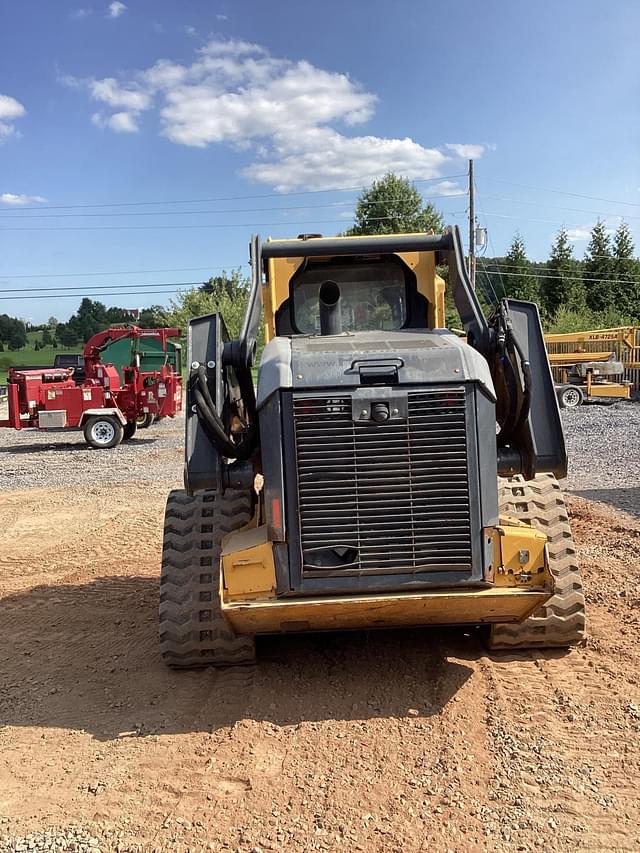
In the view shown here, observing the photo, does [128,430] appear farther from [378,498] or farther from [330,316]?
[378,498]

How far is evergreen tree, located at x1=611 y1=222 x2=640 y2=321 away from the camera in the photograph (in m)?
43.1

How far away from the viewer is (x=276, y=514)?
3.84 m

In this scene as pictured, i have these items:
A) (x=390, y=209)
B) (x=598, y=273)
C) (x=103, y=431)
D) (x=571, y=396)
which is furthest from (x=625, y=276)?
(x=103, y=431)

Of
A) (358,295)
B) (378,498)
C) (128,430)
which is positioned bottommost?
(128,430)

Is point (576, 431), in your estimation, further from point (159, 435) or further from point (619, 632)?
point (619, 632)

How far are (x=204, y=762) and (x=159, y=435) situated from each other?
1511 centimetres

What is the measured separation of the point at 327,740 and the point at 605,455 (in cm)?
1043

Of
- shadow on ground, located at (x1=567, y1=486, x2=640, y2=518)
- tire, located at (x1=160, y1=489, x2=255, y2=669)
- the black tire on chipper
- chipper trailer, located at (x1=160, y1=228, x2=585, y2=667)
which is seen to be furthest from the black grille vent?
the black tire on chipper

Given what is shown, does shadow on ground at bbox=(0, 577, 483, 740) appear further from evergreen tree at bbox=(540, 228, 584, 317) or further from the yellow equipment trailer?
evergreen tree at bbox=(540, 228, 584, 317)

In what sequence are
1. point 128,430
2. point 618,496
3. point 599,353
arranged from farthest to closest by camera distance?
point 599,353
point 128,430
point 618,496

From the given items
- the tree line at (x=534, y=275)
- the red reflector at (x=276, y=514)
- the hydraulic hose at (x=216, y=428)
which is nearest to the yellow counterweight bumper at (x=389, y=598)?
the red reflector at (x=276, y=514)

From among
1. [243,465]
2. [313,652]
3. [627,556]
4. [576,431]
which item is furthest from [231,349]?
[576,431]

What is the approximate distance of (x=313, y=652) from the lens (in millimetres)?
4660

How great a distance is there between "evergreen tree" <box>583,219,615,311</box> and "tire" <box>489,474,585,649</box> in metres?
41.6
